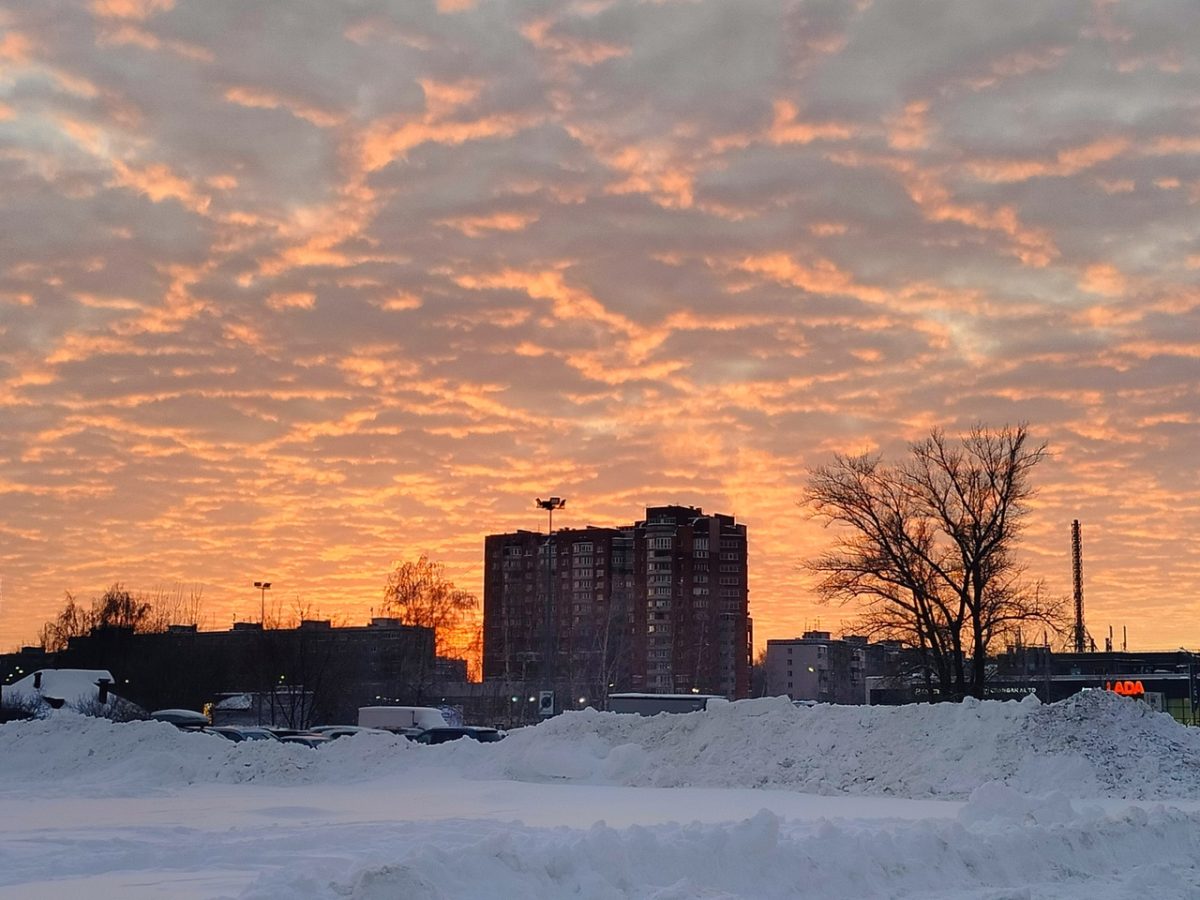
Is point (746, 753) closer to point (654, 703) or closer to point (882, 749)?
point (882, 749)

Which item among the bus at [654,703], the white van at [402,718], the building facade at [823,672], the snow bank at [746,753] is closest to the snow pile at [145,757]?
the snow bank at [746,753]

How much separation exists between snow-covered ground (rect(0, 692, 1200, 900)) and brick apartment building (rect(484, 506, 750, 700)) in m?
102

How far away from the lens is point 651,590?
165500mm

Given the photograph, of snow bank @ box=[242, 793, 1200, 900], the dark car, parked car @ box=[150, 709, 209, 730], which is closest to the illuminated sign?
the dark car

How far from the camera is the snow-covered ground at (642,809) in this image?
13.5m

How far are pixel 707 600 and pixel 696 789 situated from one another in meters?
135

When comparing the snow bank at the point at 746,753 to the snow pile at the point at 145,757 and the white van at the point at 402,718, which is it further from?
the white van at the point at 402,718

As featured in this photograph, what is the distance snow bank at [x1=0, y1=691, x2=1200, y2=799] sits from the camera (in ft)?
93.5

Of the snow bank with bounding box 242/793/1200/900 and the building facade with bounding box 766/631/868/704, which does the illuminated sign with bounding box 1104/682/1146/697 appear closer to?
the snow bank with bounding box 242/793/1200/900

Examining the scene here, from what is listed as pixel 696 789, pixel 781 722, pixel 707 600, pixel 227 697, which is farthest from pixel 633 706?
pixel 707 600

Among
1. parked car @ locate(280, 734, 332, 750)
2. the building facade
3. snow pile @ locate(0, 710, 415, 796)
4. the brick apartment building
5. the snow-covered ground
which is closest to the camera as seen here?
the snow-covered ground

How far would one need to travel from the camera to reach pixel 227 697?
83938 millimetres

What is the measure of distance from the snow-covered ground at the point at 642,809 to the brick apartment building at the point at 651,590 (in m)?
102

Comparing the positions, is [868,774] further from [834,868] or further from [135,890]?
[135,890]
